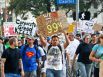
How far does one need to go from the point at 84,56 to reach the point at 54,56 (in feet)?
6.71

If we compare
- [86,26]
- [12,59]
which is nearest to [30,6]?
[86,26]

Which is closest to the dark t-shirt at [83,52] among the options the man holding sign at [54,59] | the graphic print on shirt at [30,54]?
the graphic print on shirt at [30,54]

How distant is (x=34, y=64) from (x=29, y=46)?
1.69 ft

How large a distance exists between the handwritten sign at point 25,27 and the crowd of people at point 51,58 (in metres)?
1.76

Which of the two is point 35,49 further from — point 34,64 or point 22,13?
point 22,13

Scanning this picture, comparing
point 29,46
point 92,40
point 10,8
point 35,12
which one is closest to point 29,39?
point 29,46

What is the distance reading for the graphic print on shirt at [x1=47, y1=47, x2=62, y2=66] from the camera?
39.6ft

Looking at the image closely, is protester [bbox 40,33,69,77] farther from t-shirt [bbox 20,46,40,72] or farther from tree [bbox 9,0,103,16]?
tree [bbox 9,0,103,16]

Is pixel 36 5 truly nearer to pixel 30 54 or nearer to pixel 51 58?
pixel 30 54

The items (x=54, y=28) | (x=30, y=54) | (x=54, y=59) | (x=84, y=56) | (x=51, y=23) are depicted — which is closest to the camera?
(x=54, y=59)

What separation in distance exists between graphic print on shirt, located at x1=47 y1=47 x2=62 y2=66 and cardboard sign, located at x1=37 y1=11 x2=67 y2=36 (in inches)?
49.8

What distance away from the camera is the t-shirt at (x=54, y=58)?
12047mm

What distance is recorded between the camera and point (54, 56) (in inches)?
476

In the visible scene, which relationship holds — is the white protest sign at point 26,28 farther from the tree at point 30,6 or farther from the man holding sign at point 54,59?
the tree at point 30,6
